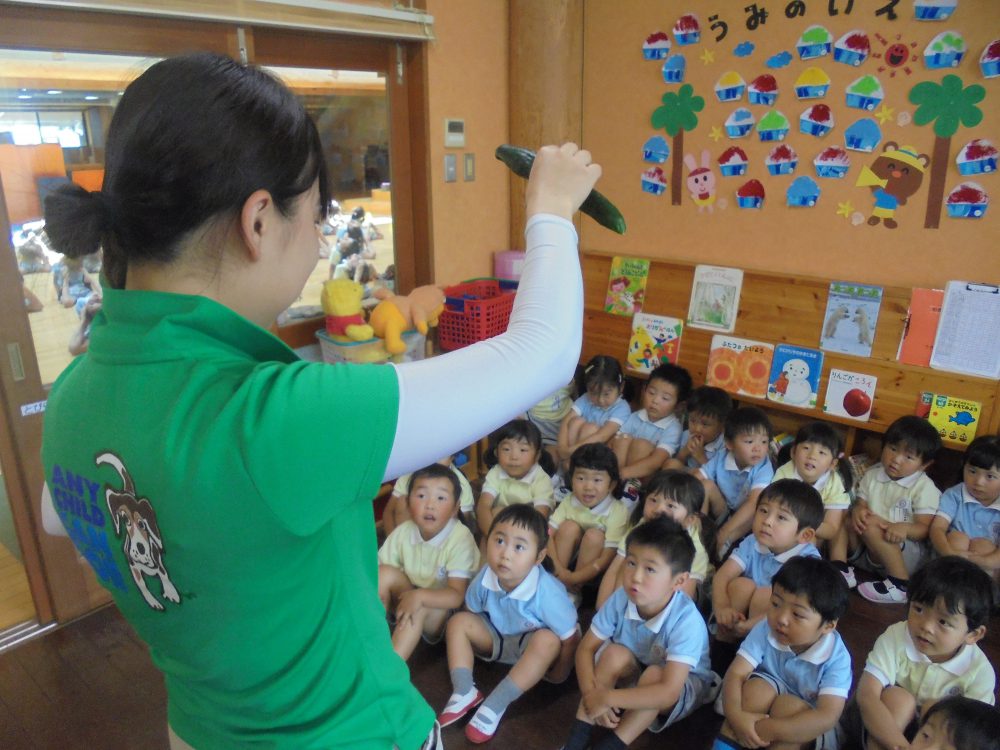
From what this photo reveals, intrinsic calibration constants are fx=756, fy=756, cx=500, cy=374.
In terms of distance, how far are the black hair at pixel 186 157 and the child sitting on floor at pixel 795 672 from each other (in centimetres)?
182

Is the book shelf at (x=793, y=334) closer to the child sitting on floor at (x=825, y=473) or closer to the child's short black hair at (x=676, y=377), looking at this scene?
the child's short black hair at (x=676, y=377)

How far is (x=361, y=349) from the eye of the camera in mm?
3023

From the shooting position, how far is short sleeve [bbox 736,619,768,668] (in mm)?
2068

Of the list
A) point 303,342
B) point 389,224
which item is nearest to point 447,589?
point 303,342

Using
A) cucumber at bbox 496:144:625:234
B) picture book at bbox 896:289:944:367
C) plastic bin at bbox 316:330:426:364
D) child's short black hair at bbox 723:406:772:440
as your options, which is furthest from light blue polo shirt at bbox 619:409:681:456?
cucumber at bbox 496:144:625:234

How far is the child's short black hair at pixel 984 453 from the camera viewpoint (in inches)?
105

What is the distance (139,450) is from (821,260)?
3171 millimetres

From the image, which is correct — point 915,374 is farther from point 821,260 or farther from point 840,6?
point 840,6

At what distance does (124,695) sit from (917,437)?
286cm

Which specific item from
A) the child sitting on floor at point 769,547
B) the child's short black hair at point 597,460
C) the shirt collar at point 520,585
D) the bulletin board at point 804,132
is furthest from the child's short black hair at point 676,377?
the shirt collar at point 520,585

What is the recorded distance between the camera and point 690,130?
11.3ft

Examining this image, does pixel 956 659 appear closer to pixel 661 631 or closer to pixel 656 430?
pixel 661 631

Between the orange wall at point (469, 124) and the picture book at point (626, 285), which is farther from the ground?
the orange wall at point (469, 124)

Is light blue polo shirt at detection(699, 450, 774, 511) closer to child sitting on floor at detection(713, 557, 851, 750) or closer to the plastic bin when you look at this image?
child sitting on floor at detection(713, 557, 851, 750)
